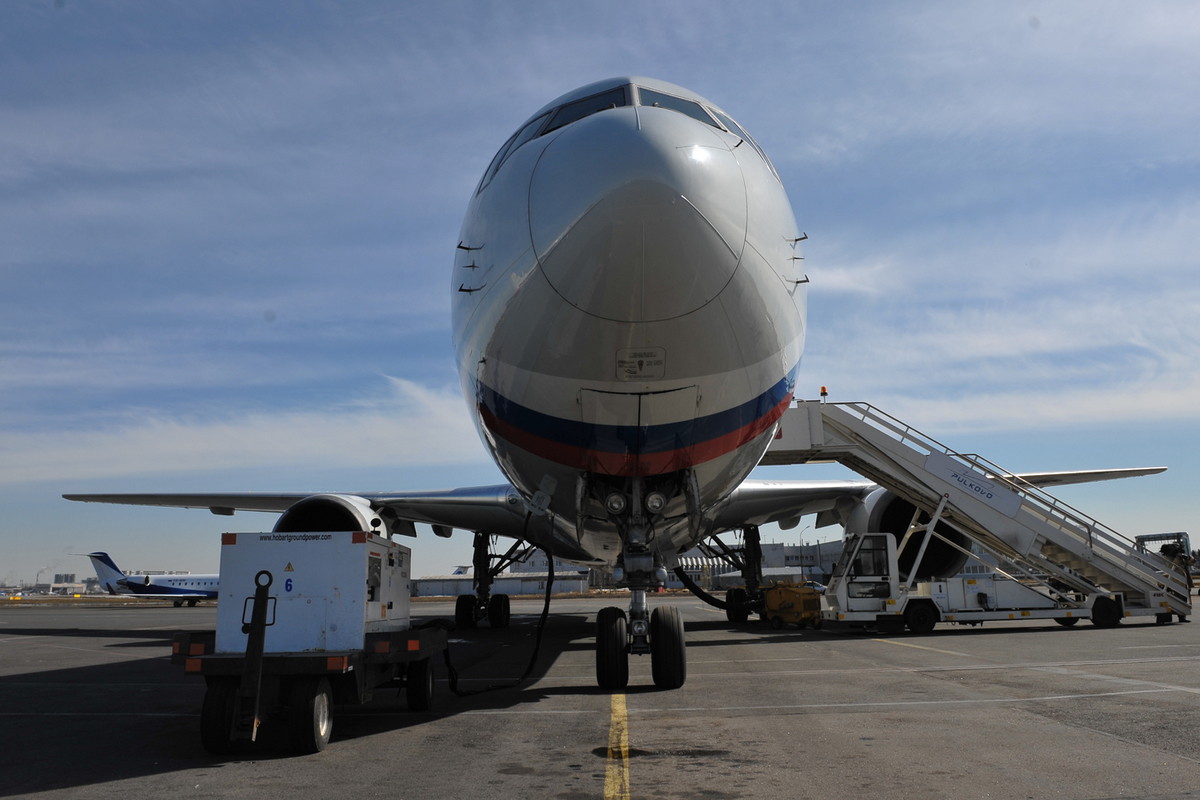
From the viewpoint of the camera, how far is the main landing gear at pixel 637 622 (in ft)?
24.4

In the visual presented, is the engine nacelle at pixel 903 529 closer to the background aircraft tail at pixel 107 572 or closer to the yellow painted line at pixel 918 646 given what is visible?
the yellow painted line at pixel 918 646

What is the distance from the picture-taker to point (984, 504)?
1575 cm

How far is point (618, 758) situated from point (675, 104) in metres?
4.70

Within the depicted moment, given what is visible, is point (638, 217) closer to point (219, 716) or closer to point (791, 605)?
point (219, 716)

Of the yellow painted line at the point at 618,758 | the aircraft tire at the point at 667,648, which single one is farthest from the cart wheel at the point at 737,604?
the yellow painted line at the point at 618,758

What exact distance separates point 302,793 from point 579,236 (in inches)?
145

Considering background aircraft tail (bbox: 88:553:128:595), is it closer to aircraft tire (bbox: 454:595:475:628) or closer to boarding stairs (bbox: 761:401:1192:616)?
aircraft tire (bbox: 454:595:475:628)

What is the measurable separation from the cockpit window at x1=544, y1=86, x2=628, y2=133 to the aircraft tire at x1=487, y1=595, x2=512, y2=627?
15.6 m

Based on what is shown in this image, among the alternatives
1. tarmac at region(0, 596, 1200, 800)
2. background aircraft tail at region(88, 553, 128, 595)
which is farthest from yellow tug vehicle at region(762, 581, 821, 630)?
background aircraft tail at region(88, 553, 128, 595)

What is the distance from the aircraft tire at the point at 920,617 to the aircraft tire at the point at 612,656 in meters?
9.55

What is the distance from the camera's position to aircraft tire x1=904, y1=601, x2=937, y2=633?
1542 cm

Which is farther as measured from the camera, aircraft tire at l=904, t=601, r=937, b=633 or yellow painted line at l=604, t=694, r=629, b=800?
aircraft tire at l=904, t=601, r=937, b=633

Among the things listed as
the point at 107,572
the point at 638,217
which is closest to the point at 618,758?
the point at 638,217

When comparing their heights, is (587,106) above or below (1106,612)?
above
